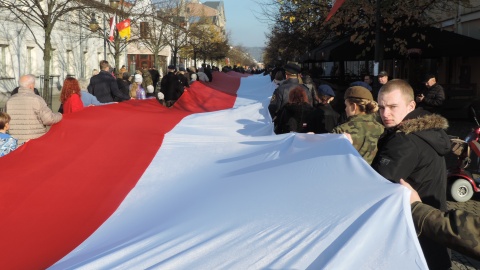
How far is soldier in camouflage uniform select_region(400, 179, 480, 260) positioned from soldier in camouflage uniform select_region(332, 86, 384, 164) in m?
1.49

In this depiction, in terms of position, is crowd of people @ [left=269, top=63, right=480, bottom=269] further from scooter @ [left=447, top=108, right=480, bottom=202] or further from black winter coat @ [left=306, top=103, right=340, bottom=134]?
scooter @ [left=447, top=108, right=480, bottom=202]

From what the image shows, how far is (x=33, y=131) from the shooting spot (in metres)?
6.81

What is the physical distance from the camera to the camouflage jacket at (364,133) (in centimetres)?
410

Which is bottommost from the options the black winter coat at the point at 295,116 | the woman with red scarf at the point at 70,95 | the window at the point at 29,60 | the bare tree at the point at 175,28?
the black winter coat at the point at 295,116

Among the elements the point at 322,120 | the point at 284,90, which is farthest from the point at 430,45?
the point at 322,120

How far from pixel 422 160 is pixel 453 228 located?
72cm

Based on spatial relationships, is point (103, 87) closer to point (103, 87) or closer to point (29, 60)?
point (103, 87)

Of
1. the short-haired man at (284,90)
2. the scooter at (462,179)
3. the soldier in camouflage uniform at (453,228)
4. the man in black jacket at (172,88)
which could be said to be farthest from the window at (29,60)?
the soldier in camouflage uniform at (453,228)

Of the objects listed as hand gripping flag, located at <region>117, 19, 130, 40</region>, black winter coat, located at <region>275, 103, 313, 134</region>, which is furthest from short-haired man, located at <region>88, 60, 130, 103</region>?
hand gripping flag, located at <region>117, 19, 130, 40</region>

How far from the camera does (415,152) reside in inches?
118

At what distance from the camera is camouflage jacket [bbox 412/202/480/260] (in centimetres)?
233

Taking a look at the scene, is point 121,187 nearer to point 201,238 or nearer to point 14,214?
point 14,214

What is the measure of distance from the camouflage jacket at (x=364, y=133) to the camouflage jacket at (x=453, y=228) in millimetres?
1502

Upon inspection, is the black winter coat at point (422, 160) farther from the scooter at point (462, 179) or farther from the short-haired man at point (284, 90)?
the scooter at point (462, 179)
